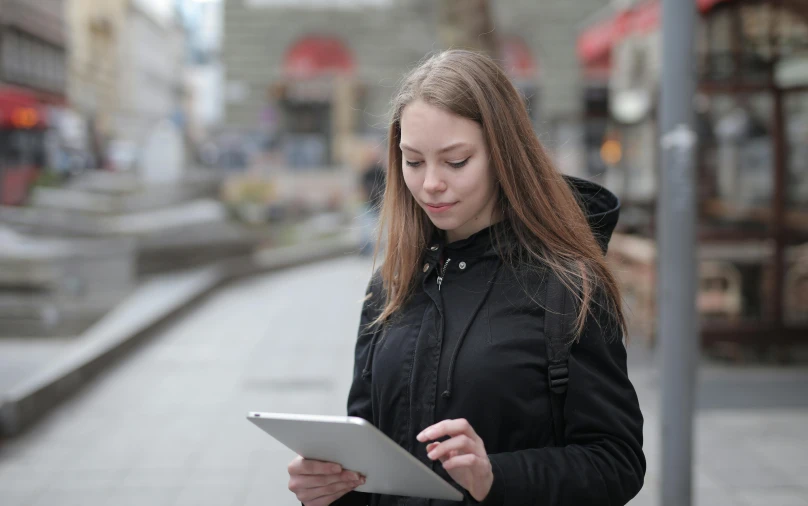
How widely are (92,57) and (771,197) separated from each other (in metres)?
46.9

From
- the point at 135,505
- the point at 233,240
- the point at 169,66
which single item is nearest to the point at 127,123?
the point at 169,66

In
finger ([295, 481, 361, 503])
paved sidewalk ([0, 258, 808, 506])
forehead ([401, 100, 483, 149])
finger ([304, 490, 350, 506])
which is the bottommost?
paved sidewalk ([0, 258, 808, 506])

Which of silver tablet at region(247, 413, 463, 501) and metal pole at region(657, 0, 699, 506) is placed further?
metal pole at region(657, 0, 699, 506)

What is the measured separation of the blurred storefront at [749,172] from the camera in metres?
7.81

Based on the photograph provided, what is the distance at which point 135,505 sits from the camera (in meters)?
4.84

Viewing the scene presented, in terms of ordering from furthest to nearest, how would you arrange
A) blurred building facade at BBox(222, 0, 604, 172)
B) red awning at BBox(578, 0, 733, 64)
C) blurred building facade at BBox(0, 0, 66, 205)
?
blurred building facade at BBox(222, 0, 604, 172) < blurred building facade at BBox(0, 0, 66, 205) < red awning at BBox(578, 0, 733, 64)

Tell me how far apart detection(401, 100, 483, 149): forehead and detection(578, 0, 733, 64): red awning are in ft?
19.8

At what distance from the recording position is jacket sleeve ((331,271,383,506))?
6.87 ft

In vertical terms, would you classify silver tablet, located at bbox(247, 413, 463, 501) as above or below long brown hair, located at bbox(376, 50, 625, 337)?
below

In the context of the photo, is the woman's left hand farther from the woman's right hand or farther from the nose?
the nose

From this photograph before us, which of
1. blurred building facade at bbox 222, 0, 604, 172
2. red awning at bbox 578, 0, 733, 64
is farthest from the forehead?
blurred building facade at bbox 222, 0, 604, 172

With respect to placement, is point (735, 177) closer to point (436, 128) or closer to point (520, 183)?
point (520, 183)

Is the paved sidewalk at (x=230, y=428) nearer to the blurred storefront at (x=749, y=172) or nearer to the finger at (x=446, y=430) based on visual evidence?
the blurred storefront at (x=749, y=172)

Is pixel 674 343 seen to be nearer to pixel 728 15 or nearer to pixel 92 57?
pixel 728 15
